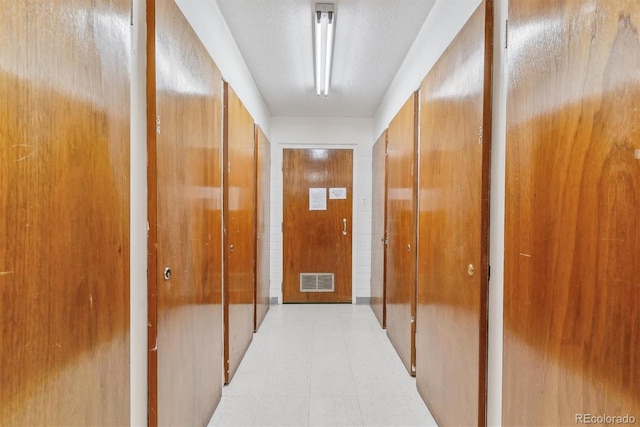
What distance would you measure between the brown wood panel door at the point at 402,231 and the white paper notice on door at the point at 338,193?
4.09 feet

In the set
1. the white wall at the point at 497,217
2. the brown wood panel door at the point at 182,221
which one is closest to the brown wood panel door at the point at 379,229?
the brown wood panel door at the point at 182,221

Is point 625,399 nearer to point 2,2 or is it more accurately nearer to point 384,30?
point 2,2

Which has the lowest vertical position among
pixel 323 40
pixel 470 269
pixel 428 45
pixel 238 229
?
pixel 470 269

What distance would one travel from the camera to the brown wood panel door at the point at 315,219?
479 cm

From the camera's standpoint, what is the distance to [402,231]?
9.61 ft

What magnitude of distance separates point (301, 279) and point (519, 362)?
377 cm

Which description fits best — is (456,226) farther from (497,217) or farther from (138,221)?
(138,221)

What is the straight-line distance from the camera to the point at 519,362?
1174mm

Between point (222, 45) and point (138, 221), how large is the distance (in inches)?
62.2

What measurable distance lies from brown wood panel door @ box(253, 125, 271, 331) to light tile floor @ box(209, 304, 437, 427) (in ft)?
1.04

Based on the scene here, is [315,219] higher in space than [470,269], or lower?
higher

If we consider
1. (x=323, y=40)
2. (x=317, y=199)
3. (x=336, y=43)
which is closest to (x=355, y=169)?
(x=317, y=199)

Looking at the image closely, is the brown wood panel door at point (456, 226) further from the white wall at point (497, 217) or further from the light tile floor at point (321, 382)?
the light tile floor at point (321, 382)

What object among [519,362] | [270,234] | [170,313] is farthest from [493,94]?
[270,234]
